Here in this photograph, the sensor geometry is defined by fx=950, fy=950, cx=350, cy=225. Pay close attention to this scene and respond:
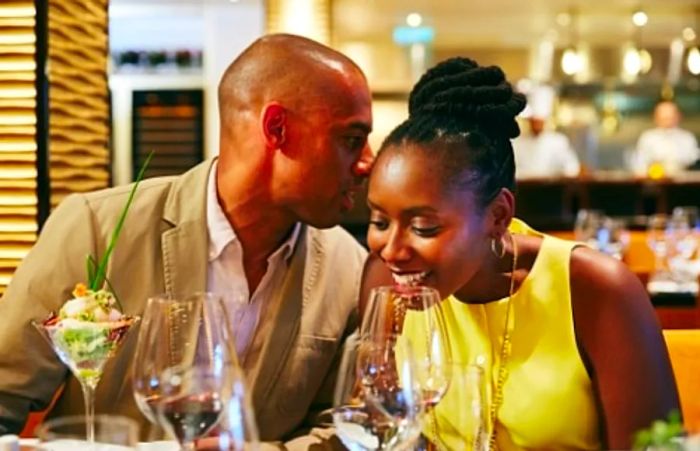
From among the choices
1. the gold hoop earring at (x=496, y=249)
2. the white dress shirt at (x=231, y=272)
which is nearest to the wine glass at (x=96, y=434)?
the gold hoop earring at (x=496, y=249)

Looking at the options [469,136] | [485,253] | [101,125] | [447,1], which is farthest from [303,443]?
[447,1]

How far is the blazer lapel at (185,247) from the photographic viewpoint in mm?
1891

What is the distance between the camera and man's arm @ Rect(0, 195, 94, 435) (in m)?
1.76

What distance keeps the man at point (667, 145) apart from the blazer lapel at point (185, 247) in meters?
8.04

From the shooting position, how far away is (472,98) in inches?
63.5

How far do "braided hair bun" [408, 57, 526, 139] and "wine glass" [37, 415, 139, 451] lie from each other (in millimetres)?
899

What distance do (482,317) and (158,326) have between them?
0.72 meters

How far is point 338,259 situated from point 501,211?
546mm

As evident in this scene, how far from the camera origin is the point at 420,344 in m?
1.15

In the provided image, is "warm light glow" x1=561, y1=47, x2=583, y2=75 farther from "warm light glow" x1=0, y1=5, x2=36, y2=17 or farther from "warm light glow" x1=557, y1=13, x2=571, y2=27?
"warm light glow" x1=0, y1=5, x2=36, y2=17

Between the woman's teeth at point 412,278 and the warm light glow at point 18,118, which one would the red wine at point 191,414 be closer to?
the woman's teeth at point 412,278

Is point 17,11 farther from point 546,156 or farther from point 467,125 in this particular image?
point 546,156

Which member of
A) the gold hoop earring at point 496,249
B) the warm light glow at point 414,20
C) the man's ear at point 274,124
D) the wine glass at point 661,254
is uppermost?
the warm light glow at point 414,20

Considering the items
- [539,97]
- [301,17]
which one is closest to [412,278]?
[301,17]
